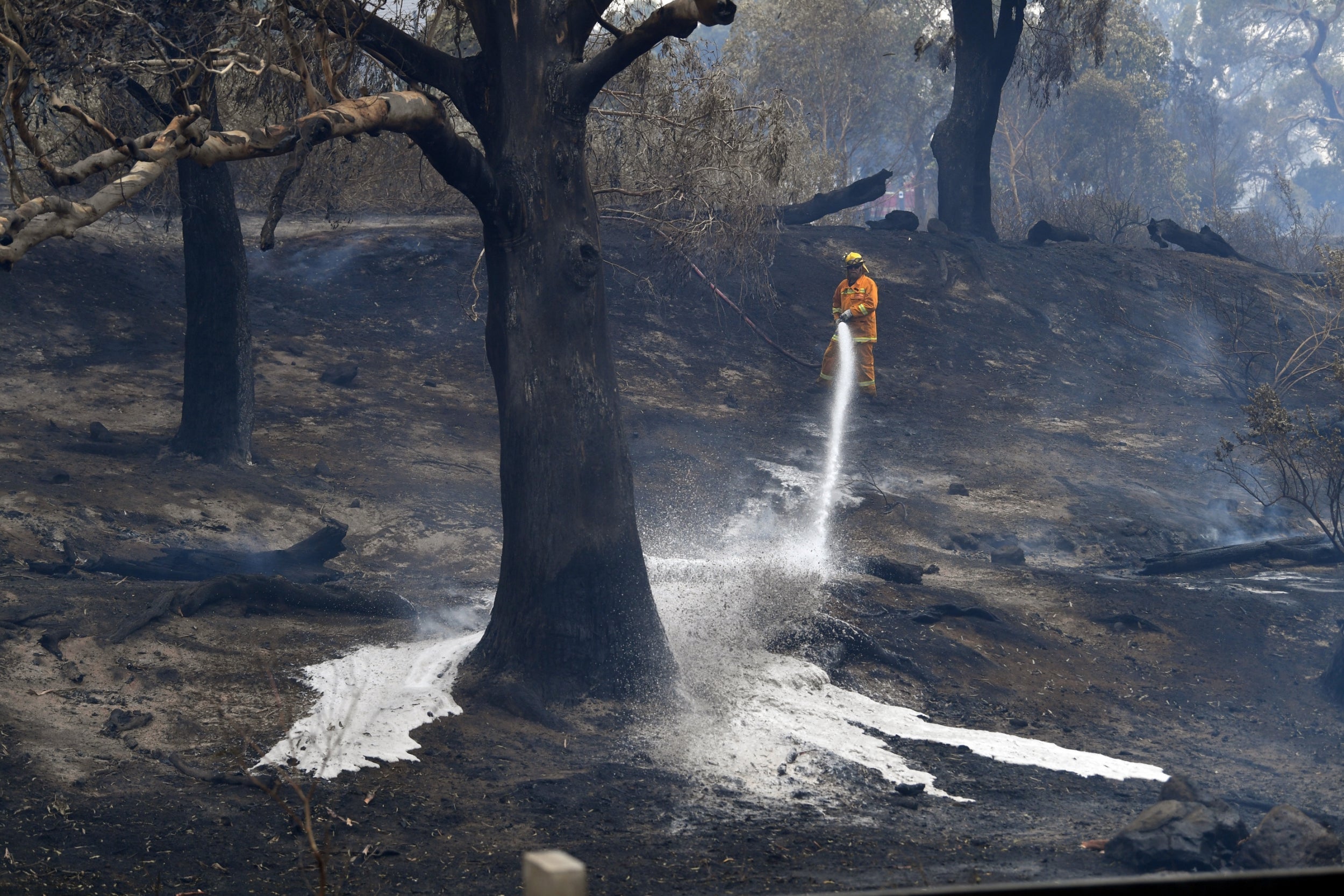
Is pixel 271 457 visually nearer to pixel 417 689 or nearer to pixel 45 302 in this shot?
pixel 45 302

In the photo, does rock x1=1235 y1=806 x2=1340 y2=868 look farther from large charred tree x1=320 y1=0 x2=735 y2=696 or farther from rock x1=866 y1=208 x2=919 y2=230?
rock x1=866 y1=208 x2=919 y2=230

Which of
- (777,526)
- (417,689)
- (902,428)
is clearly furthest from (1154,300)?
(417,689)

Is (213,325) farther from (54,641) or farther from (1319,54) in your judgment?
(1319,54)

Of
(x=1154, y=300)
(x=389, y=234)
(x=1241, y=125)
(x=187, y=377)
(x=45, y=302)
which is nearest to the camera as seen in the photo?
(x=187, y=377)

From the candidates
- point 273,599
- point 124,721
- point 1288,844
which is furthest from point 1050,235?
point 124,721

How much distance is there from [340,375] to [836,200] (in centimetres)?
1043

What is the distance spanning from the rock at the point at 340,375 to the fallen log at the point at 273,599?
5434 mm

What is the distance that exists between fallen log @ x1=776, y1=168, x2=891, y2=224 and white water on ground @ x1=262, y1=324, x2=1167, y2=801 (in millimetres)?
11917

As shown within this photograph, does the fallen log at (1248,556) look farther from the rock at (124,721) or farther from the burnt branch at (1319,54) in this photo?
the burnt branch at (1319,54)

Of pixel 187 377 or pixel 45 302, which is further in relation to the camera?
pixel 45 302

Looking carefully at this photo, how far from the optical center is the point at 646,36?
20.8 feet

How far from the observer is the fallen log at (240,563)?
28.0ft

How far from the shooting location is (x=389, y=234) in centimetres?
1800

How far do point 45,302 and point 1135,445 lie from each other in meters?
14.6
